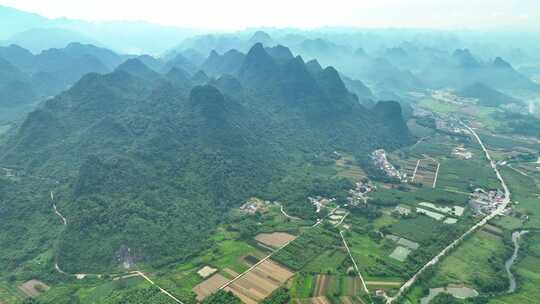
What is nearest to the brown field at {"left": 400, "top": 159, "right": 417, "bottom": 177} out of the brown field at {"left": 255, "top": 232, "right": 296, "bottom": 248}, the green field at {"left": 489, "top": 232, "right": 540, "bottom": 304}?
the green field at {"left": 489, "top": 232, "right": 540, "bottom": 304}

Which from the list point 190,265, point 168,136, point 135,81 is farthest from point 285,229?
point 135,81

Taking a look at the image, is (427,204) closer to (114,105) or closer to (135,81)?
(114,105)

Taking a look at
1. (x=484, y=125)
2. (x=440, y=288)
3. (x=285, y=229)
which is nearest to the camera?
(x=440, y=288)

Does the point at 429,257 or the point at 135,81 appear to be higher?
the point at 135,81

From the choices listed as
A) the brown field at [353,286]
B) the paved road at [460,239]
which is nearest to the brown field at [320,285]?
the brown field at [353,286]

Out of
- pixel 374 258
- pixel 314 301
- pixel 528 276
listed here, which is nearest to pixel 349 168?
pixel 374 258

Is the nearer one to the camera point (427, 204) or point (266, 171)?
point (427, 204)
